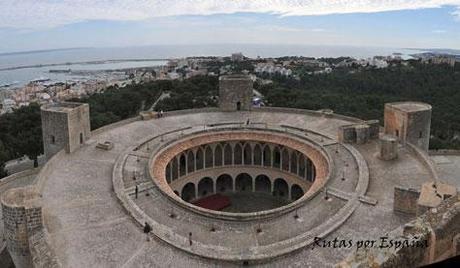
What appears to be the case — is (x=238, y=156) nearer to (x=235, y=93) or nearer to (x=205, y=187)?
(x=205, y=187)

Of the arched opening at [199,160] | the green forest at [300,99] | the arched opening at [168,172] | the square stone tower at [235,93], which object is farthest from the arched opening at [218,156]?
the green forest at [300,99]

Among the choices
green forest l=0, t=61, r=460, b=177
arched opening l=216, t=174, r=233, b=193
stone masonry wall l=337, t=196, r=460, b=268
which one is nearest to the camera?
stone masonry wall l=337, t=196, r=460, b=268

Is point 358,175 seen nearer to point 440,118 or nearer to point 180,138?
point 180,138

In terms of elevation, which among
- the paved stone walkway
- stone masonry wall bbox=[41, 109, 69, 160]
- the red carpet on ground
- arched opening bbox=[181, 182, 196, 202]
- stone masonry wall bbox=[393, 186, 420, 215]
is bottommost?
the red carpet on ground

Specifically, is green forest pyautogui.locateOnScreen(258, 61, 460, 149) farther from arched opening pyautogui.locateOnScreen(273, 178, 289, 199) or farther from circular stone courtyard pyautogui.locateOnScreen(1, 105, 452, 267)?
arched opening pyautogui.locateOnScreen(273, 178, 289, 199)

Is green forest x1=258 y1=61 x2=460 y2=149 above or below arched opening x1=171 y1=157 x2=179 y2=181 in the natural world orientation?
above

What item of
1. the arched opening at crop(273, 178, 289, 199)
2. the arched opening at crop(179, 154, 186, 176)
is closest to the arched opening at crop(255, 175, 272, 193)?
the arched opening at crop(273, 178, 289, 199)
